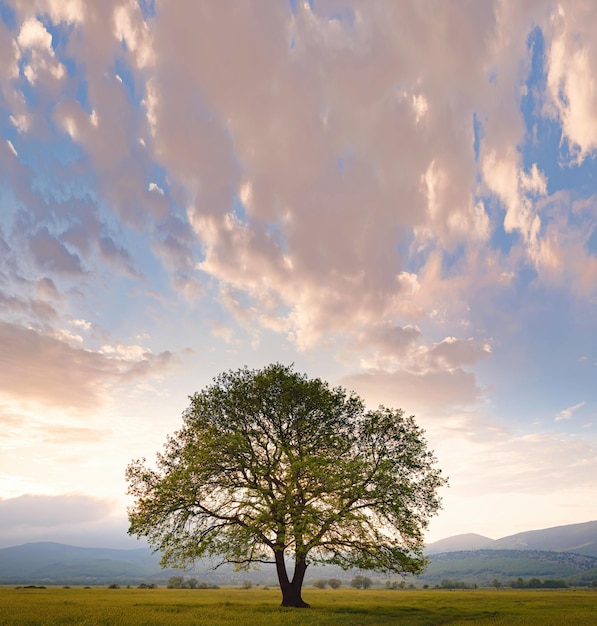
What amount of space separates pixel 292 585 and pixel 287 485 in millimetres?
9223

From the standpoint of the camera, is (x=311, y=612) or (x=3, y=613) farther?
(x=311, y=612)

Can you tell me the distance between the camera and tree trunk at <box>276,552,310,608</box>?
37219mm

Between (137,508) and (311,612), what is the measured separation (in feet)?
52.9

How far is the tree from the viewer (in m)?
35.5

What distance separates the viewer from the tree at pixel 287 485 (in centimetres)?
3550

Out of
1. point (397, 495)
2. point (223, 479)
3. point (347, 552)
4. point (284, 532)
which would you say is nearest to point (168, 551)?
point (223, 479)

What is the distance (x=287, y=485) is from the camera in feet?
121

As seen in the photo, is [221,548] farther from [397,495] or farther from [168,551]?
[397,495]

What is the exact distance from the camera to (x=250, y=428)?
40.3m

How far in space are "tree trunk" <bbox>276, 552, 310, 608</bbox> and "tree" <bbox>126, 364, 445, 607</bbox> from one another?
0.09 metres

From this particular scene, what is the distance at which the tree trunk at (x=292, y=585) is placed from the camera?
37.2 meters

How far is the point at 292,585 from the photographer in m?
38.0

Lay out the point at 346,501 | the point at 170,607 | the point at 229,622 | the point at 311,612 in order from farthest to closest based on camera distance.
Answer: the point at 346,501, the point at 170,607, the point at 311,612, the point at 229,622

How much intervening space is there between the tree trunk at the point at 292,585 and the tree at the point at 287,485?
0.31 ft
